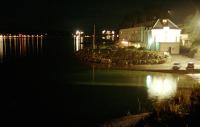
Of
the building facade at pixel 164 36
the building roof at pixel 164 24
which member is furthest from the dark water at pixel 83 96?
the building roof at pixel 164 24

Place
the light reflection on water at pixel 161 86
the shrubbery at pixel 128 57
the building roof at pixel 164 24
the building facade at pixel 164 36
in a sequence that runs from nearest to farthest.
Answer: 1. the light reflection on water at pixel 161 86
2. the shrubbery at pixel 128 57
3. the building facade at pixel 164 36
4. the building roof at pixel 164 24

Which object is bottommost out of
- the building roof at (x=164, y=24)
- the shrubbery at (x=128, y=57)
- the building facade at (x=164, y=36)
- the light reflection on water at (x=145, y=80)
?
the light reflection on water at (x=145, y=80)

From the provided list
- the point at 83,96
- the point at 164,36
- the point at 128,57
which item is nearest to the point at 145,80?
the point at 83,96

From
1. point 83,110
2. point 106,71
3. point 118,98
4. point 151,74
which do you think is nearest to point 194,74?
point 151,74

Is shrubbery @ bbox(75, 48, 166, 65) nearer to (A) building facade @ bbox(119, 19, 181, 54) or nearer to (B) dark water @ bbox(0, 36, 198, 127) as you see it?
(B) dark water @ bbox(0, 36, 198, 127)

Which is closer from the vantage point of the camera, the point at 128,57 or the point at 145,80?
the point at 145,80

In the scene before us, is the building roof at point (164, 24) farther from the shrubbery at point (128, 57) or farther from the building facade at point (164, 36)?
the shrubbery at point (128, 57)

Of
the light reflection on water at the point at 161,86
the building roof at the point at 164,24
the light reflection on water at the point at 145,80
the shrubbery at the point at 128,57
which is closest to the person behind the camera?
the light reflection on water at the point at 161,86

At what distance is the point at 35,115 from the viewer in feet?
72.6

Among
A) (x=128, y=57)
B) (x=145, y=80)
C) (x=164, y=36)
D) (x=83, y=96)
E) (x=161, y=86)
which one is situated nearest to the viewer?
(x=83, y=96)

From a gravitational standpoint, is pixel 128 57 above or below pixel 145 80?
above

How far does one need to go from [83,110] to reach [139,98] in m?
5.18

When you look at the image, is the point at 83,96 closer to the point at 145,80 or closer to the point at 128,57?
the point at 145,80

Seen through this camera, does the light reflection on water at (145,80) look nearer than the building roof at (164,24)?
Yes
